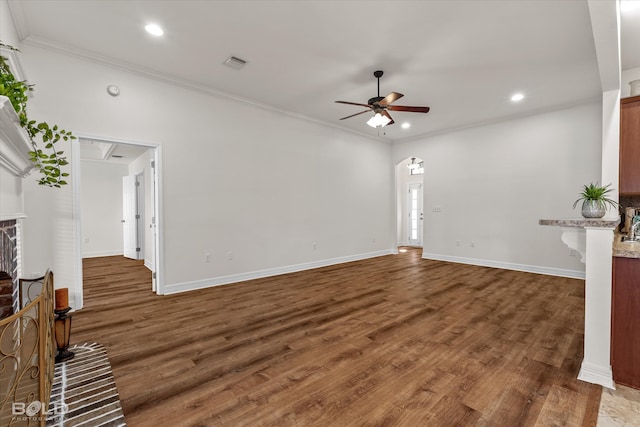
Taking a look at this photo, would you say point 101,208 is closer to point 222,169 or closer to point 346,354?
point 222,169

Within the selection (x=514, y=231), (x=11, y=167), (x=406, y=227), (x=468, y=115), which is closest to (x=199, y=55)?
(x=11, y=167)

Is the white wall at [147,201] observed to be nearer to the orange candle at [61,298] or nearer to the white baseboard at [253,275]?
the white baseboard at [253,275]

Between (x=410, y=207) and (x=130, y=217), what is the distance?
803 centimetres

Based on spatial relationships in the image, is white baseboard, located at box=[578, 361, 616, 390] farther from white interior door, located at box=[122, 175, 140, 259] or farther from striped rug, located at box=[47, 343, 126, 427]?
white interior door, located at box=[122, 175, 140, 259]

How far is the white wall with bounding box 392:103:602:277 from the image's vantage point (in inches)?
192

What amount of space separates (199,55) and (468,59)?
3.25 m

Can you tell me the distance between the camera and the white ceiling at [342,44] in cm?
262

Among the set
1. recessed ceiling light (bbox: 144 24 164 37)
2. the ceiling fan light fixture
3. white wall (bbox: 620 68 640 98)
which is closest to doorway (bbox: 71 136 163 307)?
recessed ceiling light (bbox: 144 24 164 37)

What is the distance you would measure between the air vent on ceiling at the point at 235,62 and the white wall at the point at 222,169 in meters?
0.92

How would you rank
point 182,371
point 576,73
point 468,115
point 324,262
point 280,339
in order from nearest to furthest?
point 182,371 → point 280,339 → point 576,73 → point 468,115 → point 324,262

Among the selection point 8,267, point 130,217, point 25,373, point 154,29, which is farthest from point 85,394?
point 130,217

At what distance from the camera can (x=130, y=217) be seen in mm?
7008

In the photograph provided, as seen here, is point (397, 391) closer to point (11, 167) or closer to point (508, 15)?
point (11, 167)

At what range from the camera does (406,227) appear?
940cm
